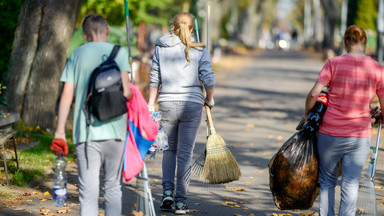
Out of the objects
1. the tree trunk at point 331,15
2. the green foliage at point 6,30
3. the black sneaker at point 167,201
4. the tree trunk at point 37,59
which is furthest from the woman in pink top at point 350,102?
the tree trunk at point 331,15

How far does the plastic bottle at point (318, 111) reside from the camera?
17.0ft

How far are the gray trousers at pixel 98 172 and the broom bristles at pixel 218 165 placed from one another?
1610 mm

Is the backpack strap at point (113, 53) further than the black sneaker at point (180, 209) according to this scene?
No

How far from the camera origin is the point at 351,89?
5.00 metres

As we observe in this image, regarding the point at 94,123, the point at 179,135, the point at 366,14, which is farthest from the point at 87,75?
the point at 366,14

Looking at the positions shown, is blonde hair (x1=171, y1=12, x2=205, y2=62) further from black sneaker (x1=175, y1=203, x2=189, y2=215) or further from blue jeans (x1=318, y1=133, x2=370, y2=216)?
blue jeans (x1=318, y1=133, x2=370, y2=216)

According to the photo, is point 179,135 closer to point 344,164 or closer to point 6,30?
point 344,164

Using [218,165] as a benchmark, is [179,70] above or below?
above

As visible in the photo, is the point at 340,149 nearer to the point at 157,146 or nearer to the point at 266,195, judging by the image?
the point at 157,146

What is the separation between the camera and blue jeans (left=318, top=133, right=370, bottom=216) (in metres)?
5.06

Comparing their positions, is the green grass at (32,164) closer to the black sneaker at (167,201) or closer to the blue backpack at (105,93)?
the black sneaker at (167,201)

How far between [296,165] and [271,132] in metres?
7.17

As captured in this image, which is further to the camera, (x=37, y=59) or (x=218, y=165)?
(x=37, y=59)

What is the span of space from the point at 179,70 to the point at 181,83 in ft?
0.40
